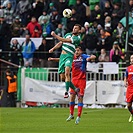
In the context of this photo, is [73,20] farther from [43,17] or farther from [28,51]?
[28,51]

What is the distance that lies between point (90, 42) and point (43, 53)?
2.59m

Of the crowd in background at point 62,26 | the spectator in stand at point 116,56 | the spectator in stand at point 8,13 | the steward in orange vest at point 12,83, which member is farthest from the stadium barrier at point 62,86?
the spectator in stand at point 8,13

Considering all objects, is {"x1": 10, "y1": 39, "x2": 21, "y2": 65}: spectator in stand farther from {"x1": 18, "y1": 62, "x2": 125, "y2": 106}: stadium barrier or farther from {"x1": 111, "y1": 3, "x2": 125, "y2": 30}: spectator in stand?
{"x1": 111, "y1": 3, "x2": 125, "y2": 30}: spectator in stand

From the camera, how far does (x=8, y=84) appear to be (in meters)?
30.0

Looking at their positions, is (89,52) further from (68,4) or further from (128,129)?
(128,129)

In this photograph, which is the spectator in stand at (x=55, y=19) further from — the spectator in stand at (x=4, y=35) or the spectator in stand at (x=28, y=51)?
the spectator in stand at (x=4, y=35)

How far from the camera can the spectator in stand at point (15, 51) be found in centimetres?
3125

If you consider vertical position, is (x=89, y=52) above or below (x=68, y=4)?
below

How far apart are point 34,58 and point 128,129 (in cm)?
1581

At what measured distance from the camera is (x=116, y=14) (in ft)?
101

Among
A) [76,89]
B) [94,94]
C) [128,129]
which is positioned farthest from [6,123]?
[94,94]

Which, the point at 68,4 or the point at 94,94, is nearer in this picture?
the point at 94,94

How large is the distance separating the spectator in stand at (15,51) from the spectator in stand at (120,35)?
5.00 metres

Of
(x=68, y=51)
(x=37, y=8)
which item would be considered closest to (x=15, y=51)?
(x=37, y=8)
